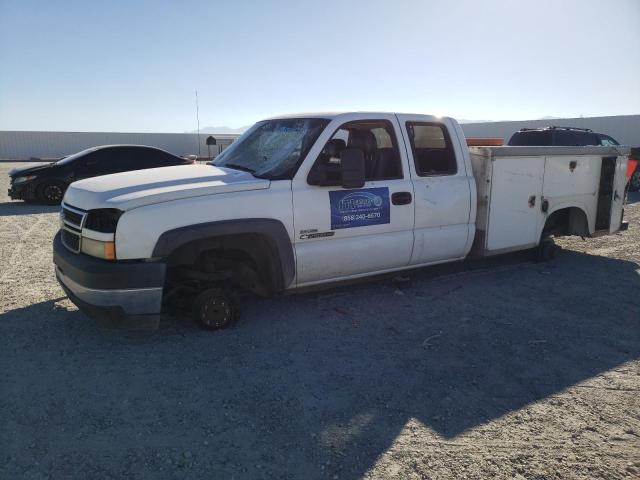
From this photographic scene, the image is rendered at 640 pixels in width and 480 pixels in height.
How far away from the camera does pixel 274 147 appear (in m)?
4.77

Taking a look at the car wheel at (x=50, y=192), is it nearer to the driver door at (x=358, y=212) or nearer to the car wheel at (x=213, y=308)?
the car wheel at (x=213, y=308)

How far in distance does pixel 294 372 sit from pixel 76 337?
2.04 metres

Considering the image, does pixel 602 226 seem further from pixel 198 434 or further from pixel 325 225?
pixel 198 434

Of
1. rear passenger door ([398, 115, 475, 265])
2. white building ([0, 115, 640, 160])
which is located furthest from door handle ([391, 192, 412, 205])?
white building ([0, 115, 640, 160])

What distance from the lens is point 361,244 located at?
4727 mm

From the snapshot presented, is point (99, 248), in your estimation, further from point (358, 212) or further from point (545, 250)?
point (545, 250)

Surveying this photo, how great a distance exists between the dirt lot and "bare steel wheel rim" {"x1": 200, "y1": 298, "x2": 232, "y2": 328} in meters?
0.12

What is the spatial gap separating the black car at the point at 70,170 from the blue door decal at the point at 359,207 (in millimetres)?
7916

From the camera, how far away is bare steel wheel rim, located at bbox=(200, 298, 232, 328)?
4254 mm

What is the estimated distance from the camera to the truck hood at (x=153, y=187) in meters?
3.77

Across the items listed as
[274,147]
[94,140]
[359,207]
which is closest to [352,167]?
[359,207]

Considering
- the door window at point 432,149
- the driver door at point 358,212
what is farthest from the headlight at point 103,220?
the door window at point 432,149

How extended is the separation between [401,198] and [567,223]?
3499 millimetres

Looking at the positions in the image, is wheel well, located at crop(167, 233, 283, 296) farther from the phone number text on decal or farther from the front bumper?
the phone number text on decal
